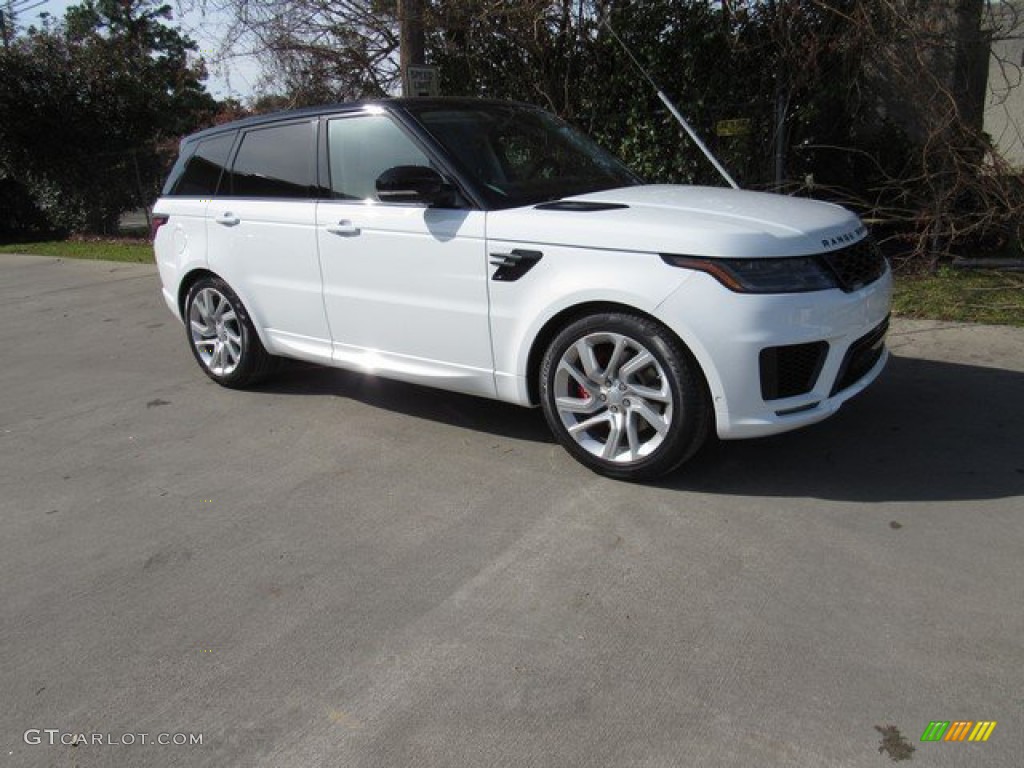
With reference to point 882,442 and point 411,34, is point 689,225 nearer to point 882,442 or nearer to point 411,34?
point 882,442

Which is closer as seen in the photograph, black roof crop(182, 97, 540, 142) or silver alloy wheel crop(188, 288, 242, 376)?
black roof crop(182, 97, 540, 142)

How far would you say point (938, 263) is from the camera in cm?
812

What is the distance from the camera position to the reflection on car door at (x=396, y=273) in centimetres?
418

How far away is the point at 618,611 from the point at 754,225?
1.76 meters

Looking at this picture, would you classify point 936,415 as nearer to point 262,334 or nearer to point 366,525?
point 366,525

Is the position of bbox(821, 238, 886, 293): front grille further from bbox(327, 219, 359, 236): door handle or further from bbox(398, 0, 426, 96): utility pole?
bbox(398, 0, 426, 96): utility pole

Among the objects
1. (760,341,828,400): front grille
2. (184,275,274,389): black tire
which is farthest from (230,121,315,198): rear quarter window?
(760,341,828,400): front grille

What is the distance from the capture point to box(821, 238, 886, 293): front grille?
365cm

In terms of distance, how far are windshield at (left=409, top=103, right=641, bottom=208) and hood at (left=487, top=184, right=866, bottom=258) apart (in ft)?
0.83

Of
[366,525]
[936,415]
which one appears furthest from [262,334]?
[936,415]

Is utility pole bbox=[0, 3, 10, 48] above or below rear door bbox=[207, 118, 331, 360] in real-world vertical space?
above

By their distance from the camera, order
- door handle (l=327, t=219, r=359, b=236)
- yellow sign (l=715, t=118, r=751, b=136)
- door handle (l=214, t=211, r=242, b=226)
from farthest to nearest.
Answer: yellow sign (l=715, t=118, r=751, b=136), door handle (l=214, t=211, r=242, b=226), door handle (l=327, t=219, r=359, b=236)

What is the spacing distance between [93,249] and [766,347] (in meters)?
14.9

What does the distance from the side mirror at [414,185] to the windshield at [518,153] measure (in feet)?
0.60
